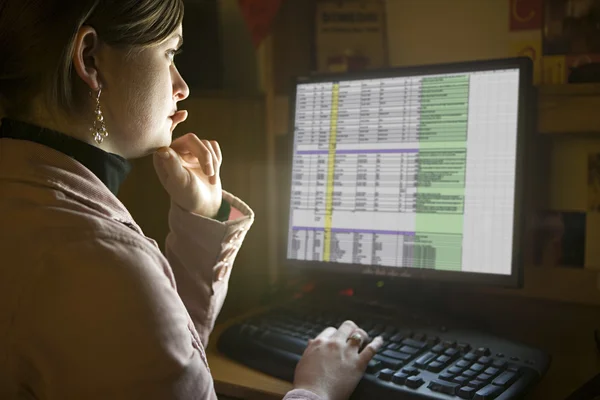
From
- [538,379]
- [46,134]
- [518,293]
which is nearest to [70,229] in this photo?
[46,134]

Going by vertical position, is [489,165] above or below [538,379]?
above

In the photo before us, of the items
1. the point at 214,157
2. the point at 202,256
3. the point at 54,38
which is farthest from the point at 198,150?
the point at 54,38

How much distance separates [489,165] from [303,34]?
24.3 inches

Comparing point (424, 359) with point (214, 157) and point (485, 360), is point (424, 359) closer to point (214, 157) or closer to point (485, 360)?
point (485, 360)

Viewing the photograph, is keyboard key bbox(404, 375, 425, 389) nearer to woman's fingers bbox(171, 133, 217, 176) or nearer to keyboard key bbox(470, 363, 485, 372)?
keyboard key bbox(470, 363, 485, 372)

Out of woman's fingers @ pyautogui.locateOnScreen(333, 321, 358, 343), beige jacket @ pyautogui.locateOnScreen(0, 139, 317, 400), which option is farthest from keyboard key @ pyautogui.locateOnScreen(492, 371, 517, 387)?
beige jacket @ pyautogui.locateOnScreen(0, 139, 317, 400)

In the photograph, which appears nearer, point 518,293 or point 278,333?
point 278,333

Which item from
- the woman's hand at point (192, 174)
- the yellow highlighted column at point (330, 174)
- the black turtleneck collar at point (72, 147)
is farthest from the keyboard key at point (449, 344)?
the black turtleneck collar at point (72, 147)

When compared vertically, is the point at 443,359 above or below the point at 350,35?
below

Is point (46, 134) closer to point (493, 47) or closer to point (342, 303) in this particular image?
point (342, 303)

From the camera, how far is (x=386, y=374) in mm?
852

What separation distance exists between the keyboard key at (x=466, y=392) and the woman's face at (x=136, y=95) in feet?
1.70

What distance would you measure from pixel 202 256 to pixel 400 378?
1.27 ft

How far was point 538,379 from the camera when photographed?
845mm
